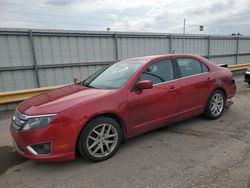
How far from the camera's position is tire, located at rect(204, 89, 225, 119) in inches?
202

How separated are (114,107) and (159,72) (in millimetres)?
1250

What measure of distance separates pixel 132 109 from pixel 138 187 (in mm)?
1303

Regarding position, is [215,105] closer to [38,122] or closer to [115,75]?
[115,75]

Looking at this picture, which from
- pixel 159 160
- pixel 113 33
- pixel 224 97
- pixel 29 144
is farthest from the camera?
pixel 113 33

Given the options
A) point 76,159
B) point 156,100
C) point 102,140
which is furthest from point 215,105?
point 76,159

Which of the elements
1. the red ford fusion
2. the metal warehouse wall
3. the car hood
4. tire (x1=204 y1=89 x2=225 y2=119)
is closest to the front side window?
the red ford fusion

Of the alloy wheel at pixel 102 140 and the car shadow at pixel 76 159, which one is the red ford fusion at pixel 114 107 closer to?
the alloy wheel at pixel 102 140

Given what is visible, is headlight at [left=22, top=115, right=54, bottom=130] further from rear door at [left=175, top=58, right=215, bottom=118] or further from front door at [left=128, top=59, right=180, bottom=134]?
rear door at [left=175, top=58, right=215, bottom=118]

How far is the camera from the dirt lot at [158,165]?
3018 millimetres

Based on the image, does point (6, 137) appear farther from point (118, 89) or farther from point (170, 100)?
point (170, 100)

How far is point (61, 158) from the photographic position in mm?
3275

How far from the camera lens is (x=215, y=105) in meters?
5.25

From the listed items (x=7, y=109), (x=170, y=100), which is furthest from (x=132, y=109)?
(x=7, y=109)

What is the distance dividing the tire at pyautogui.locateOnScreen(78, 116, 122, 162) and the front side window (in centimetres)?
102
